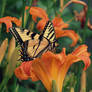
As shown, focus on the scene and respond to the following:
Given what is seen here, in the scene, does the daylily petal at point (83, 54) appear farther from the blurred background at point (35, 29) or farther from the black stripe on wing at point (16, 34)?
the black stripe on wing at point (16, 34)

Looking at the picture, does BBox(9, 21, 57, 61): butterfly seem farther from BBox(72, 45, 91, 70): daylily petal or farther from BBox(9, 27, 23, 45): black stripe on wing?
BBox(72, 45, 91, 70): daylily petal

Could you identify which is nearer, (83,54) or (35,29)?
(83,54)

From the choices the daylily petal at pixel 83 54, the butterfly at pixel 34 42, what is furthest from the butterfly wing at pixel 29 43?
the daylily petal at pixel 83 54

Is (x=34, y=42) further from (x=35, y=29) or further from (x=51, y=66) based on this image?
(x=35, y=29)

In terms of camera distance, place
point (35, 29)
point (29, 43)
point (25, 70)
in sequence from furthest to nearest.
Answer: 1. point (35, 29)
2. point (29, 43)
3. point (25, 70)

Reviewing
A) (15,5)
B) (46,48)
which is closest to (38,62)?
(46,48)

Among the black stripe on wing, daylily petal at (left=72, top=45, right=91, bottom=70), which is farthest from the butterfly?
daylily petal at (left=72, top=45, right=91, bottom=70)

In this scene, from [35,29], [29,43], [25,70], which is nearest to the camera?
[25,70]

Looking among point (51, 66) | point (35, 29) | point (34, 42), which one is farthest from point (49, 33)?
point (35, 29)

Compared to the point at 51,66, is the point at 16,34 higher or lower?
higher
